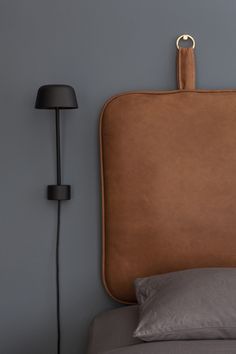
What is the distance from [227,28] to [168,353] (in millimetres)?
1459

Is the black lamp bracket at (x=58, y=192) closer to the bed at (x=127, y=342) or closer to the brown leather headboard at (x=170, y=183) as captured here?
the brown leather headboard at (x=170, y=183)

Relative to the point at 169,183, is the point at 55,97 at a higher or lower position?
higher

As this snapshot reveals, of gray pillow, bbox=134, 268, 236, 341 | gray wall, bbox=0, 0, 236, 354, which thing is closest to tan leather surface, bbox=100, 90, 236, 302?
gray wall, bbox=0, 0, 236, 354

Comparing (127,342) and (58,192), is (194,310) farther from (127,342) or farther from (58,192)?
Result: (58,192)

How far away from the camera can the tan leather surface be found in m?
2.71

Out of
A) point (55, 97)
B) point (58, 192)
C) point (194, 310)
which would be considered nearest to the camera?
point (194, 310)

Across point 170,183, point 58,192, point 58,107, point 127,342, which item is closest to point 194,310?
point 127,342

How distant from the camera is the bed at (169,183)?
2711mm

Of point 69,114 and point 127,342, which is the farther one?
point 69,114

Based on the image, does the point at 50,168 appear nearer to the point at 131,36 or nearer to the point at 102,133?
the point at 102,133

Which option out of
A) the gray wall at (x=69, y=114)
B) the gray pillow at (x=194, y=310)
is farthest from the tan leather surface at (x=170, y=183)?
the gray pillow at (x=194, y=310)

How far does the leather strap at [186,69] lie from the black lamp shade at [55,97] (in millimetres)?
487

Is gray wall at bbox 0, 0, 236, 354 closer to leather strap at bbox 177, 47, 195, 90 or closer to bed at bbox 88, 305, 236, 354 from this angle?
leather strap at bbox 177, 47, 195, 90

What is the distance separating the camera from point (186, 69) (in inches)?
109
